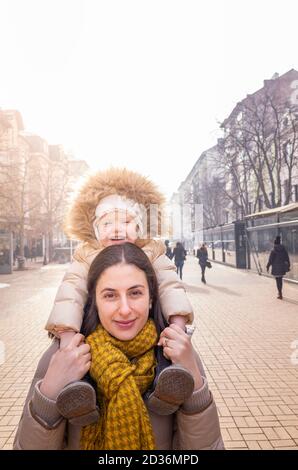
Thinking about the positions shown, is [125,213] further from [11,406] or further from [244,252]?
[244,252]

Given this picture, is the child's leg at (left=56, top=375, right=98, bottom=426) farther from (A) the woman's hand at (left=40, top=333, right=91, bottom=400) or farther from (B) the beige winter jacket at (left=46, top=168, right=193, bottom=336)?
(B) the beige winter jacket at (left=46, top=168, right=193, bottom=336)

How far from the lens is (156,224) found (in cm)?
230

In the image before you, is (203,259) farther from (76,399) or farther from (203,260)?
(76,399)

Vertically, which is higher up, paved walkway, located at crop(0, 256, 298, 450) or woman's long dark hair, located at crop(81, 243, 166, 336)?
woman's long dark hair, located at crop(81, 243, 166, 336)

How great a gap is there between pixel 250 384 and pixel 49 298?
9157 mm

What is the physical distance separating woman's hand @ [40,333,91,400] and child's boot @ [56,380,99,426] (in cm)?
6

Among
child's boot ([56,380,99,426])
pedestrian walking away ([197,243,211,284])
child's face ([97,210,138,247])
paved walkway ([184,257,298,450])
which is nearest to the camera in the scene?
child's boot ([56,380,99,426])

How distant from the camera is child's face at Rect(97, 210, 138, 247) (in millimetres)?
1981

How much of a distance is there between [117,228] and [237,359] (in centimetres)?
485

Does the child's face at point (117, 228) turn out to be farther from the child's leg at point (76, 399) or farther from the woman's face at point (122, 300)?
the child's leg at point (76, 399)

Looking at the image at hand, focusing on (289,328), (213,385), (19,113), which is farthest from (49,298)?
(19,113)

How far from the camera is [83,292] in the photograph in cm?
171

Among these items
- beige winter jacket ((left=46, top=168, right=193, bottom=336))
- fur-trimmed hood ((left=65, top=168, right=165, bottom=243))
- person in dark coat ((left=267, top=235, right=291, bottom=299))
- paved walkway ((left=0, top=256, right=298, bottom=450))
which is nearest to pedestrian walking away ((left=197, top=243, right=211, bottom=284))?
paved walkway ((left=0, top=256, right=298, bottom=450))

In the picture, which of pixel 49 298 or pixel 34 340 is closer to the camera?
pixel 34 340
